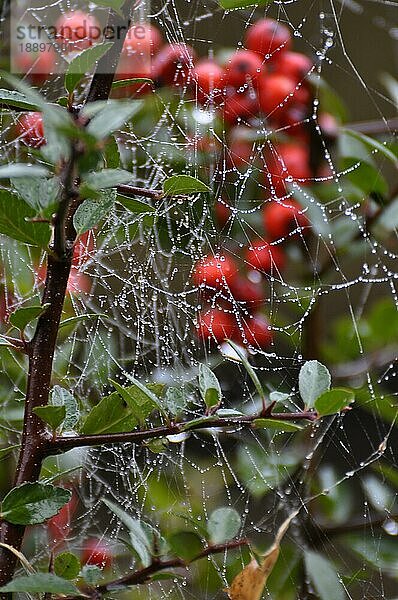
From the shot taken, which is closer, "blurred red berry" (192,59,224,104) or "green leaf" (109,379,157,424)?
"green leaf" (109,379,157,424)

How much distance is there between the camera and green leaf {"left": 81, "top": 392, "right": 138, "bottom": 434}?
A: 347 mm

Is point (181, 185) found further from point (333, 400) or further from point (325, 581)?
point (325, 581)

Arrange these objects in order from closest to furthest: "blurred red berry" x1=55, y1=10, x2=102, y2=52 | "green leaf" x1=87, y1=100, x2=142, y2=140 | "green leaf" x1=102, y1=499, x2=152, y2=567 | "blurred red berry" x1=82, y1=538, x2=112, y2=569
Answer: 1. "green leaf" x1=87, y1=100, x2=142, y2=140
2. "green leaf" x1=102, y1=499, x2=152, y2=567
3. "blurred red berry" x1=82, y1=538, x2=112, y2=569
4. "blurred red berry" x1=55, y1=10, x2=102, y2=52

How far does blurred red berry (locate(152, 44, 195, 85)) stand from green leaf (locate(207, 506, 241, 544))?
1.38 feet

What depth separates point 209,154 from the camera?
65 centimetres

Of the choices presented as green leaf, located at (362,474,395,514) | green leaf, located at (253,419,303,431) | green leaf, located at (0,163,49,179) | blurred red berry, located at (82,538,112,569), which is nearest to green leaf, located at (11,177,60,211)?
green leaf, located at (0,163,49,179)

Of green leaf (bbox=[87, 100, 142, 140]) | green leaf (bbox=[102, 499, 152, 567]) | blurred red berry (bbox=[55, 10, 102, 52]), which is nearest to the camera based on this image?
green leaf (bbox=[87, 100, 142, 140])

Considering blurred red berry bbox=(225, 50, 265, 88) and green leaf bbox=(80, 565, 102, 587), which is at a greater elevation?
blurred red berry bbox=(225, 50, 265, 88)

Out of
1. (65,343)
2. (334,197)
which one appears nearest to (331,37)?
(334,197)

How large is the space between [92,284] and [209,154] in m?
0.18

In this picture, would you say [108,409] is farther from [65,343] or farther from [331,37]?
[331,37]

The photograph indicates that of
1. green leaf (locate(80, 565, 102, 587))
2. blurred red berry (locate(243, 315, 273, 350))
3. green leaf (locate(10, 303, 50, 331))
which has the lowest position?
blurred red berry (locate(243, 315, 273, 350))

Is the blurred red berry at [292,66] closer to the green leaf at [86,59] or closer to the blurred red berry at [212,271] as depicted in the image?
the blurred red berry at [212,271]

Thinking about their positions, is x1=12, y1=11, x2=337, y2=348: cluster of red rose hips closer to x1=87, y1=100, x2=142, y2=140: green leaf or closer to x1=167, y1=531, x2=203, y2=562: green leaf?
x1=167, y1=531, x2=203, y2=562: green leaf
